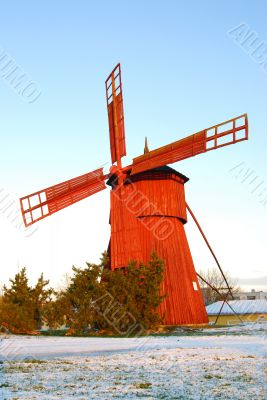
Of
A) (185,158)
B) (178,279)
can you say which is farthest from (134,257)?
(185,158)

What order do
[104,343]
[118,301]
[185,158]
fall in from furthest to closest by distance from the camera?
1. [185,158]
2. [118,301]
3. [104,343]

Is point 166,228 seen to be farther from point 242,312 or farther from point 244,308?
point 244,308

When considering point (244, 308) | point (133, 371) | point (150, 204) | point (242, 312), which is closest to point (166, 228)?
point (150, 204)

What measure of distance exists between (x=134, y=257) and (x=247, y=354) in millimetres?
11328

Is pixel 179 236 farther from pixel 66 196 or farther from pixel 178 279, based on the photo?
pixel 66 196

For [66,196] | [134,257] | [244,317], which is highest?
[66,196]

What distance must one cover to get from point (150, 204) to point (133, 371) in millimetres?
16353

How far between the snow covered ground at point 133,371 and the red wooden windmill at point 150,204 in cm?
959

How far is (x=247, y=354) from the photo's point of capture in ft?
40.9

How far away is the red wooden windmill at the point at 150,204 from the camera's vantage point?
2348cm

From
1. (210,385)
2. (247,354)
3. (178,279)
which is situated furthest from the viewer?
(178,279)

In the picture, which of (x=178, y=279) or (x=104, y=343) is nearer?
(x=104, y=343)

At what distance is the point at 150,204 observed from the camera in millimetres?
25828

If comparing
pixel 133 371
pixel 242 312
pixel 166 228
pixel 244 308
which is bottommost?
pixel 133 371
